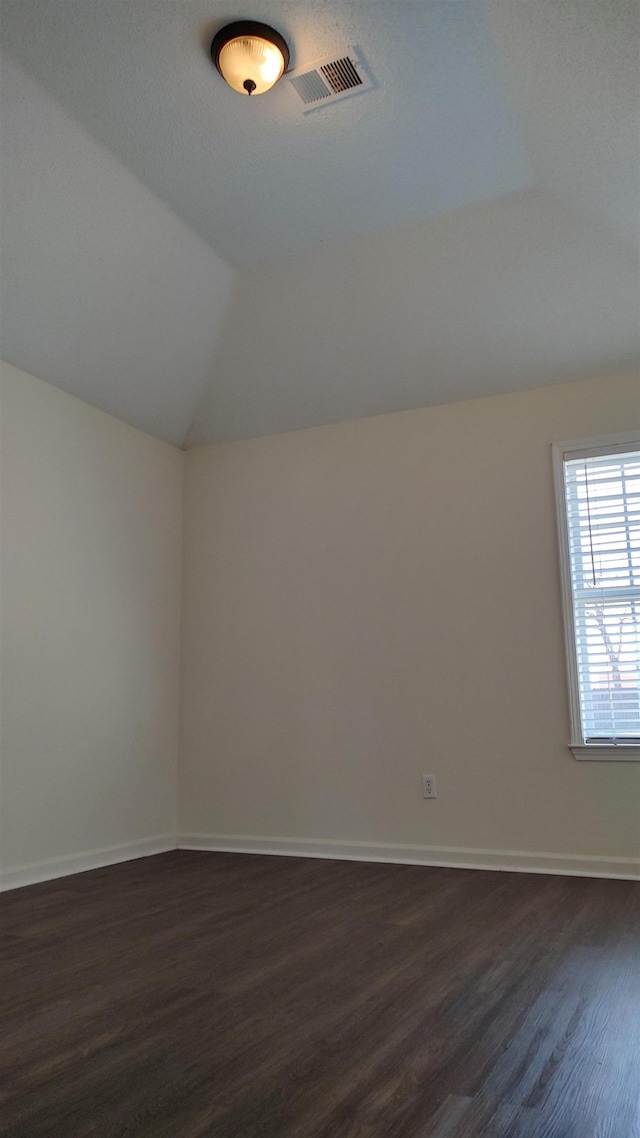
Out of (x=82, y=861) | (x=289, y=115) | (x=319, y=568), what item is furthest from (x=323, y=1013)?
(x=289, y=115)

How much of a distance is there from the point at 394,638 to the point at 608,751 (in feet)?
3.95

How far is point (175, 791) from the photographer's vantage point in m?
4.88

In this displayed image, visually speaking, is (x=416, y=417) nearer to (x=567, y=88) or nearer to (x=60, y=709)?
(x=567, y=88)

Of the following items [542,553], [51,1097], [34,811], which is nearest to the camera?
[51,1097]

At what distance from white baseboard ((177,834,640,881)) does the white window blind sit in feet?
1.86

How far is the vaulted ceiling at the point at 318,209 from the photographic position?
2.75 m

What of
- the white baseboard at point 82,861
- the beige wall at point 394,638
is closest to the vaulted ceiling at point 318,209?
the beige wall at point 394,638

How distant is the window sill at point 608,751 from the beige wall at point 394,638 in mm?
50

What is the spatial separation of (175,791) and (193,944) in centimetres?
222

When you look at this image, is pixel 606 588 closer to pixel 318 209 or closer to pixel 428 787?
pixel 428 787

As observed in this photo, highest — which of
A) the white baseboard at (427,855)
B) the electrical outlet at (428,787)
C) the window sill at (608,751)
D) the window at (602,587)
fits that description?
the window at (602,587)

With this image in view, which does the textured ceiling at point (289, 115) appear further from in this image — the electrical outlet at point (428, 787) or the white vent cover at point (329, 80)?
the electrical outlet at point (428, 787)

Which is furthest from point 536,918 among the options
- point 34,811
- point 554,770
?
point 34,811

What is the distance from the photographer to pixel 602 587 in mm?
3994
